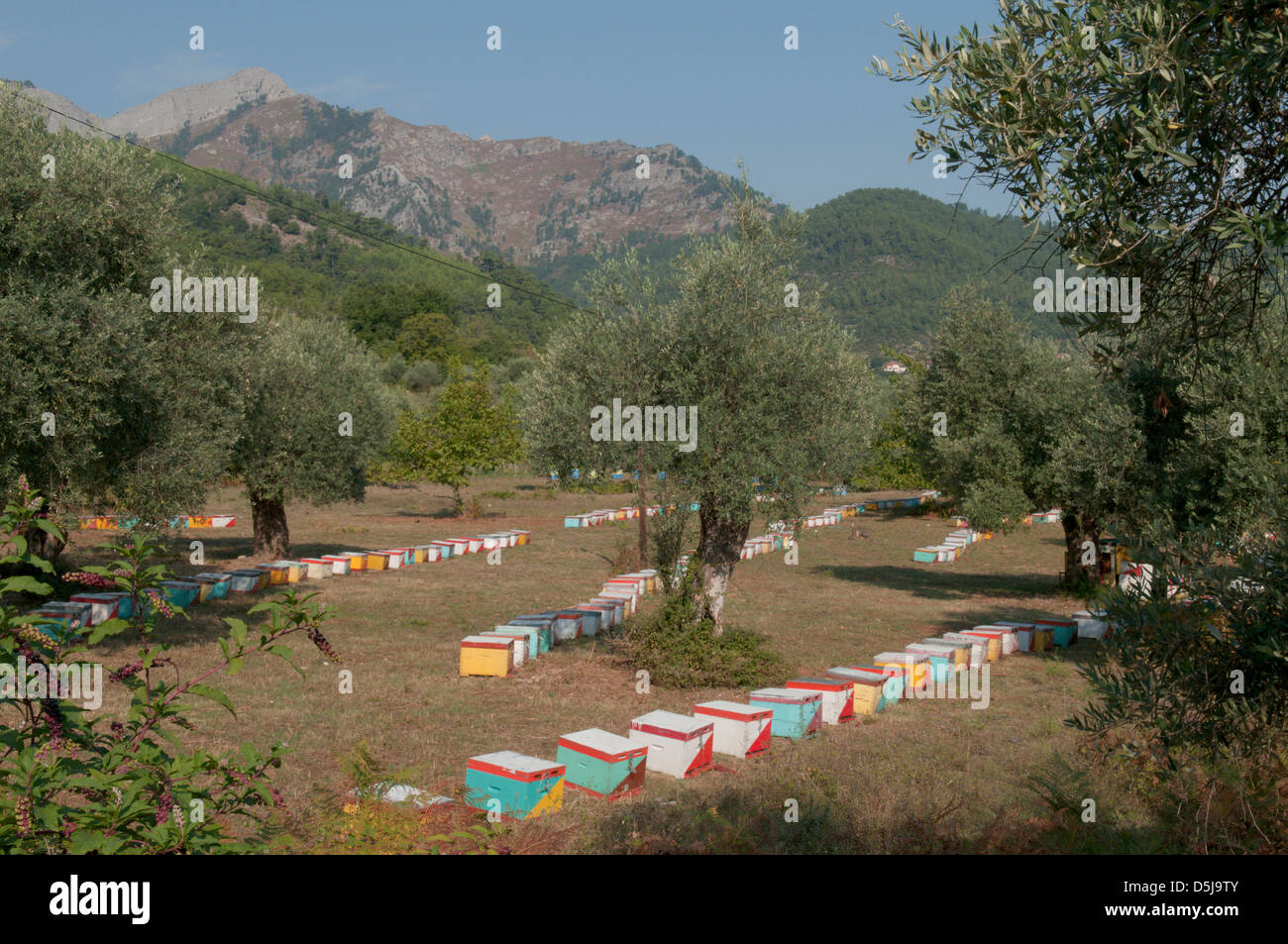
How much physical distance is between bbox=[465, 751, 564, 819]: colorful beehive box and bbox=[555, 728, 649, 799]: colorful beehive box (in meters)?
0.64

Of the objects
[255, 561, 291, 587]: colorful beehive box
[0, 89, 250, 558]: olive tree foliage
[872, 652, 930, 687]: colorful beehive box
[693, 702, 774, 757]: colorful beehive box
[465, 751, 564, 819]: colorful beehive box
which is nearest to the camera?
[465, 751, 564, 819]: colorful beehive box

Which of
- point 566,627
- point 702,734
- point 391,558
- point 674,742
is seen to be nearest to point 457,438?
point 391,558

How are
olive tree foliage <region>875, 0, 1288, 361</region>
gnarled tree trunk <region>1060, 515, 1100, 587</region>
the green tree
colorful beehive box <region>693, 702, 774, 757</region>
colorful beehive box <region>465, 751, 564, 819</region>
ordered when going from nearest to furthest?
1. olive tree foliage <region>875, 0, 1288, 361</region>
2. colorful beehive box <region>465, 751, 564, 819</region>
3. colorful beehive box <region>693, 702, 774, 757</region>
4. gnarled tree trunk <region>1060, 515, 1100, 587</region>
5. the green tree

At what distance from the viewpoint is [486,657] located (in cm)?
1469

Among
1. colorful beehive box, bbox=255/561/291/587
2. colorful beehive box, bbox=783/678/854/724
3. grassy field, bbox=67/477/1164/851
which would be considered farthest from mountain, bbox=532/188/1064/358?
colorful beehive box, bbox=783/678/854/724

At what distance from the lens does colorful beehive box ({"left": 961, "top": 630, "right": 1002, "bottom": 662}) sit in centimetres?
1659

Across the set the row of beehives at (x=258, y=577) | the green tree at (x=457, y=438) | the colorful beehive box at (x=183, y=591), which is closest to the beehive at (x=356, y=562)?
the row of beehives at (x=258, y=577)

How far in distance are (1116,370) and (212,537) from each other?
34204mm

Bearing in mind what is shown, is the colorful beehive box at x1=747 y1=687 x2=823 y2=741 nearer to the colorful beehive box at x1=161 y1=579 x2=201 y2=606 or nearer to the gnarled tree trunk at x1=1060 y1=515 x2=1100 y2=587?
the colorful beehive box at x1=161 y1=579 x2=201 y2=606

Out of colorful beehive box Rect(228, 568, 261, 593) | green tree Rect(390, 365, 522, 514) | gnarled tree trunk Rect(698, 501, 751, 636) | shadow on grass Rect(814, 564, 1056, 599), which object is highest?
green tree Rect(390, 365, 522, 514)

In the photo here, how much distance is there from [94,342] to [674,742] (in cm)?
1054

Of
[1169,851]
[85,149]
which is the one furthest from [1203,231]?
[85,149]

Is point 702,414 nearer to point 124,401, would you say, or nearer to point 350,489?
point 124,401
